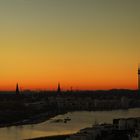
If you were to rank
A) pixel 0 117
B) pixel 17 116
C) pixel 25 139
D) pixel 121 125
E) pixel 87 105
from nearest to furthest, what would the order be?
1. pixel 121 125
2. pixel 25 139
3. pixel 0 117
4. pixel 17 116
5. pixel 87 105

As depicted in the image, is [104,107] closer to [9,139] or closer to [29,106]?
[29,106]

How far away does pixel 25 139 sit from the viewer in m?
13.0

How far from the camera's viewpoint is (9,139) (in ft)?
43.3

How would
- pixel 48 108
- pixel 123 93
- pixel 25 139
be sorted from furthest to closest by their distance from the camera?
1. pixel 123 93
2. pixel 48 108
3. pixel 25 139

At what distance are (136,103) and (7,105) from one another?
13597 mm

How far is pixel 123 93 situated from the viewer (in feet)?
163

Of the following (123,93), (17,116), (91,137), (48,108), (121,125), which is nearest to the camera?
(91,137)

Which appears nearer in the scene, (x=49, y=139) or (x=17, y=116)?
(x=49, y=139)

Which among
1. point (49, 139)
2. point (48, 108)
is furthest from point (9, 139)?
point (48, 108)

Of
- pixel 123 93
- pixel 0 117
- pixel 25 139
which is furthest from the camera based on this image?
pixel 123 93

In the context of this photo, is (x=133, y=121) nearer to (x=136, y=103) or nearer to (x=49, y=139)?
(x=49, y=139)

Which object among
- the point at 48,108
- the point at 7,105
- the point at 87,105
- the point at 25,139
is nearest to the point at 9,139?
the point at 25,139

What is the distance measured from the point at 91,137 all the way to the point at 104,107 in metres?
27.7

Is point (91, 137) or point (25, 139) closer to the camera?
point (91, 137)
